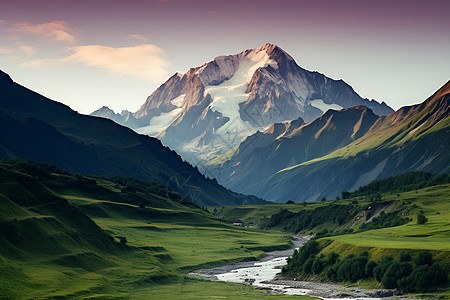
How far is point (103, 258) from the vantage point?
390 feet

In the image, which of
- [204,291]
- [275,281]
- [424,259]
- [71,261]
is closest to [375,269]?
[424,259]

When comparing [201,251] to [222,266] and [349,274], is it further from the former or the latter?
[349,274]

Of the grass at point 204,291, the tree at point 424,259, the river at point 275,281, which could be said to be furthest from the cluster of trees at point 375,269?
the grass at point 204,291

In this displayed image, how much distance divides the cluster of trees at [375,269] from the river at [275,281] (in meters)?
3.21

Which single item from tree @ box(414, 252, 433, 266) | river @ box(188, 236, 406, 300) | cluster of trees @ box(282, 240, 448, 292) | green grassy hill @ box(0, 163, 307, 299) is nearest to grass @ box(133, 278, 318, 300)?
green grassy hill @ box(0, 163, 307, 299)

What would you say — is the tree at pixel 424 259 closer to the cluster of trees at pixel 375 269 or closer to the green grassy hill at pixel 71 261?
the cluster of trees at pixel 375 269

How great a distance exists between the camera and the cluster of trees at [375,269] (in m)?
90.4

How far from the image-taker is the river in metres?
96.8

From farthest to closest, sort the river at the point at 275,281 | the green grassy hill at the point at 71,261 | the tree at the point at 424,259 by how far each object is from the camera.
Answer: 1. the river at the point at 275,281
2. the tree at the point at 424,259
3. the green grassy hill at the point at 71,261

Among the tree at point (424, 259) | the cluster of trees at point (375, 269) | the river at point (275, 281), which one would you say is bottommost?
the river at point (275, 281)

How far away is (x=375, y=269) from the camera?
Answer: 101750 mm

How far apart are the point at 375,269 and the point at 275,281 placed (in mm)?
28938

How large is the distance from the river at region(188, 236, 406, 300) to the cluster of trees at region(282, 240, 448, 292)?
321cm

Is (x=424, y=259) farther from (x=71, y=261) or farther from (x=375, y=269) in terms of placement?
(x=71, y=261)
